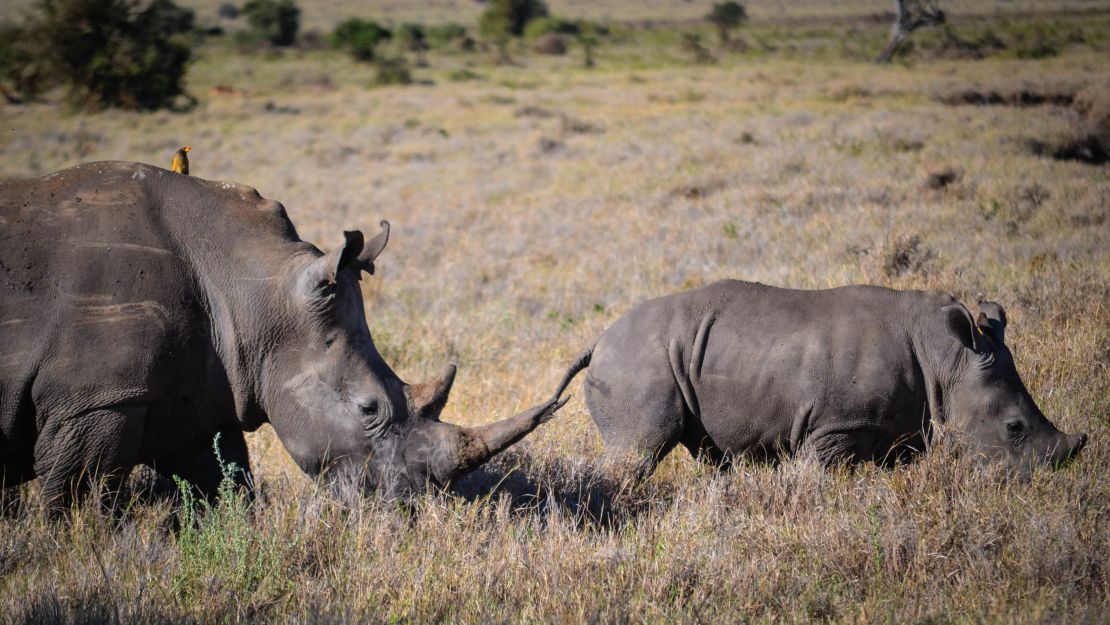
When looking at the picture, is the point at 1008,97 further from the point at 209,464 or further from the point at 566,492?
the point at 209,464

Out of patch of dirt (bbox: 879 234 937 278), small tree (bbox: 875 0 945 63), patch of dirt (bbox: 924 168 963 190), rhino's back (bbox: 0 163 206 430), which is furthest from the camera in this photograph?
small tree (bbox: 875 0 945 63)

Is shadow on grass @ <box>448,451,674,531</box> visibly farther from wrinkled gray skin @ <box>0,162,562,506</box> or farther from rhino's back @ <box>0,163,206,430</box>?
rhino's back @ <box>0,163,206,430</box>

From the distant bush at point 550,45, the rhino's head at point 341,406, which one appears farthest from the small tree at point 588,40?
the rhino's head at point 341,406

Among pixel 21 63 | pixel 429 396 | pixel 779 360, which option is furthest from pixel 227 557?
pixel 21 63

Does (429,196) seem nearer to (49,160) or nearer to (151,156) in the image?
(151,156)

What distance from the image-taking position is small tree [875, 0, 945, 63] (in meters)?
41.2

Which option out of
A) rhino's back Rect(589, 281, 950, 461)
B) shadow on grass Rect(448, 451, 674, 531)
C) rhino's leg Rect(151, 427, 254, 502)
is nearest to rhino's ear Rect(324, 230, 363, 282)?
rhino's leg Rect(151, 427, 254, 502)

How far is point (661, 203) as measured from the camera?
1384cm

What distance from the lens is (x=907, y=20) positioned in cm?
4312

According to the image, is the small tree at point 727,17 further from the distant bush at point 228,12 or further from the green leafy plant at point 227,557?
the green leafy plant at point 227,557

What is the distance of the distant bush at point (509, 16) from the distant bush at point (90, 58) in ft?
120

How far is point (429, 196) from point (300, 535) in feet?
40.7

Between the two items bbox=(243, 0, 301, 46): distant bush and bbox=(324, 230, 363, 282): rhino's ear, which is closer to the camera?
bbox=(324, 230, 363, 282): rhino's ear

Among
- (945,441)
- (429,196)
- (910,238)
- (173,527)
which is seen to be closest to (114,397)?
(173,527)
